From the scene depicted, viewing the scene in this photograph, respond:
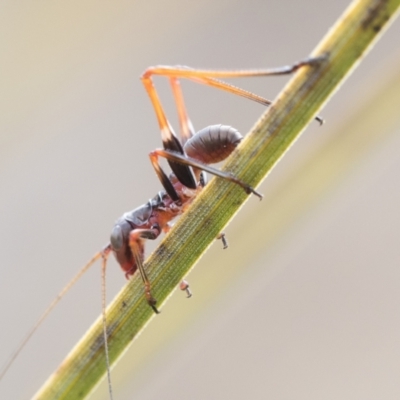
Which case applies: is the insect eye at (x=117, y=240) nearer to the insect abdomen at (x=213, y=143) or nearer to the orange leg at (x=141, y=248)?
the orange leg at (x=141, y=248)

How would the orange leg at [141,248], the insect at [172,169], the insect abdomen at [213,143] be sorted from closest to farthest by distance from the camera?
the orange leg at [141,248] < the insect at [172,169] < the insect abdomen at [213,143]

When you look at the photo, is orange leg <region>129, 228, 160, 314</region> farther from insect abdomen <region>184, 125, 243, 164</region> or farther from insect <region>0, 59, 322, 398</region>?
insect abdomen <region>184, 125, 243, 164</region>

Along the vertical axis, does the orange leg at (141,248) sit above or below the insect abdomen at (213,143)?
below

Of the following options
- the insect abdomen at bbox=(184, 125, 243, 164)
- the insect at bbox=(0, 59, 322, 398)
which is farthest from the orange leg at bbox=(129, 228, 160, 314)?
the insect abdomen at bbox=(184, 125, 243, 164)

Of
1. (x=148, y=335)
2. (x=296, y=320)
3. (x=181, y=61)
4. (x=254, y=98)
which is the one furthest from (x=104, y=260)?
(x=181, y=61)

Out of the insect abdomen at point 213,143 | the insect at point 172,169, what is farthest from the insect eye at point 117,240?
the insect abdomen at point 213,143

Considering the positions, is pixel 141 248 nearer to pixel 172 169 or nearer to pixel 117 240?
pixel 117 240

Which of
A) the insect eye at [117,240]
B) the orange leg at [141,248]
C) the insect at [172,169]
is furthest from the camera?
the insect eye at [117,240]

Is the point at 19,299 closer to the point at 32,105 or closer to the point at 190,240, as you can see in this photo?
the point at 32,105
